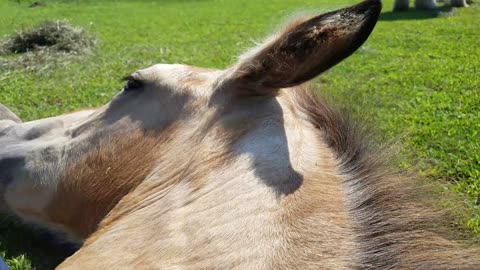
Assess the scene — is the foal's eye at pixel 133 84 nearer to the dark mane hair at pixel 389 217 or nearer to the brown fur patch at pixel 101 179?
the brown fur patch at pixel 101 179

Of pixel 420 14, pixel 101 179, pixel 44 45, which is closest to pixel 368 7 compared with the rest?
pixel 101 179

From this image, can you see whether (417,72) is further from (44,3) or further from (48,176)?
(44,3)

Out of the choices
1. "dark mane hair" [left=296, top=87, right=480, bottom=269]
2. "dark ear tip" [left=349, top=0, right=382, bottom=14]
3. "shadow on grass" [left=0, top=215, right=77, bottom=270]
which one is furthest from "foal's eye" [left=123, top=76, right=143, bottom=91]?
"dark ear tip" [left=349, top=0, right=382, bottom=14]

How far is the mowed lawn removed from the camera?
3090 mm

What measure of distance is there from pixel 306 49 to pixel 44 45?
9837 millimetres

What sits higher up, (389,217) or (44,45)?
(389,217)

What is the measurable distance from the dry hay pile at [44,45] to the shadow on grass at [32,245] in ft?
23.1

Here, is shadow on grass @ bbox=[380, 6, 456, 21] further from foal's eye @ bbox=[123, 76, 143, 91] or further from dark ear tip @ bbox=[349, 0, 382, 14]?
dark ear tip @ bbox=[349, 0, 382, 14]

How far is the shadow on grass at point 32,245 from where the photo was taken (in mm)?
2906

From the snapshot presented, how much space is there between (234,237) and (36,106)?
567cm

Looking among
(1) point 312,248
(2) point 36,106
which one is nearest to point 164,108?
(1) point 312,248

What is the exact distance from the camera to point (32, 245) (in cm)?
313

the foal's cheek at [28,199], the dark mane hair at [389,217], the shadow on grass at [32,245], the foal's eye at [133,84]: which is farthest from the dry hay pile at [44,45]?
the dark mane hair at [389,217]

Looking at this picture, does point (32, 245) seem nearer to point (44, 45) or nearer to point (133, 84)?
point (133, 84)
